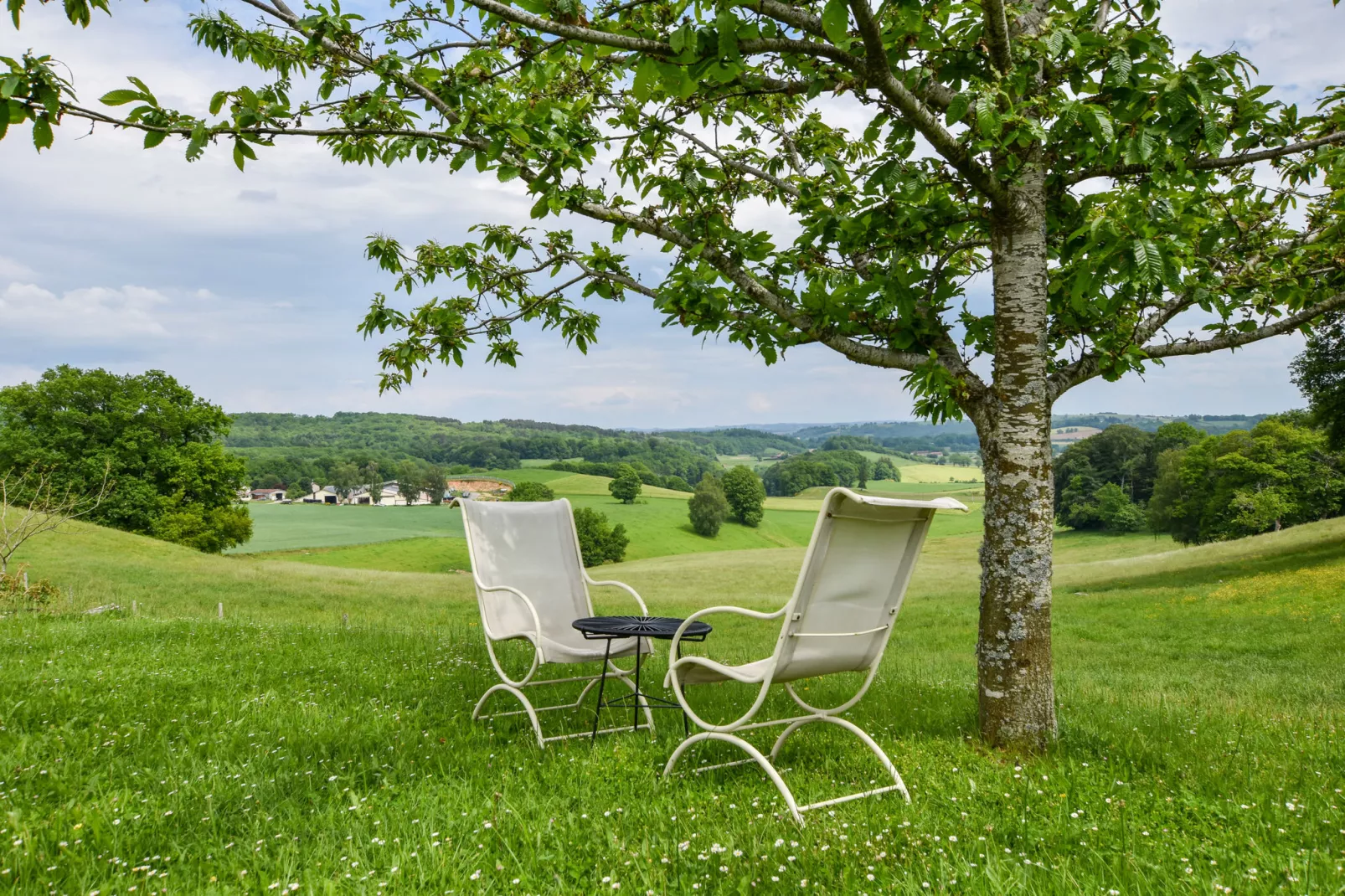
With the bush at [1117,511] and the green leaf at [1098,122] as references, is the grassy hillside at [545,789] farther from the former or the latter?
the bush at [1117,511]

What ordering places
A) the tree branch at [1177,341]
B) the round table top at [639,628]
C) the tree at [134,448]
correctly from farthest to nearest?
the tree at [134,448] → the tree branch at [1177,341] → the round table top at [639,628]

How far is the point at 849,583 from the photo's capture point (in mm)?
3688

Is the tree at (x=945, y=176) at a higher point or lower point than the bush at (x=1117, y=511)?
higher

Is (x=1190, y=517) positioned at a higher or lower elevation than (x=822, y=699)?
lower

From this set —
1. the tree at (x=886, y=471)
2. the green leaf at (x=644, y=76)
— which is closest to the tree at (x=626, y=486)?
the tree at (x=886, y=471)

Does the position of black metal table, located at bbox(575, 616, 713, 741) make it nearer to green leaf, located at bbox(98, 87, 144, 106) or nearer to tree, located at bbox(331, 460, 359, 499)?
green leaf, located at bbox(98, 87, 144, 106)

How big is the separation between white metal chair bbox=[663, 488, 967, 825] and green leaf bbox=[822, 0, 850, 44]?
1699 millimetres

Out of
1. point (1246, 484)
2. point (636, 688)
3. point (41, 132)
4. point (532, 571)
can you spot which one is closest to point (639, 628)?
point (636, 688)

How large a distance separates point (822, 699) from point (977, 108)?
178 inches

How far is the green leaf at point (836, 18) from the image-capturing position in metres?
2.85

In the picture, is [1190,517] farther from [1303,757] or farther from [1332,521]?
[1303,757]

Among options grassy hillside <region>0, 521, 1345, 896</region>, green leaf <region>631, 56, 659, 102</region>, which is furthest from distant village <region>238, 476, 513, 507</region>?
green leaf <region>631, 56, 659, 102</region>

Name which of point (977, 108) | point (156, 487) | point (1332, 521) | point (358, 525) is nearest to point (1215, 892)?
point (977, 108)

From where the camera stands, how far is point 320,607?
19531mm
